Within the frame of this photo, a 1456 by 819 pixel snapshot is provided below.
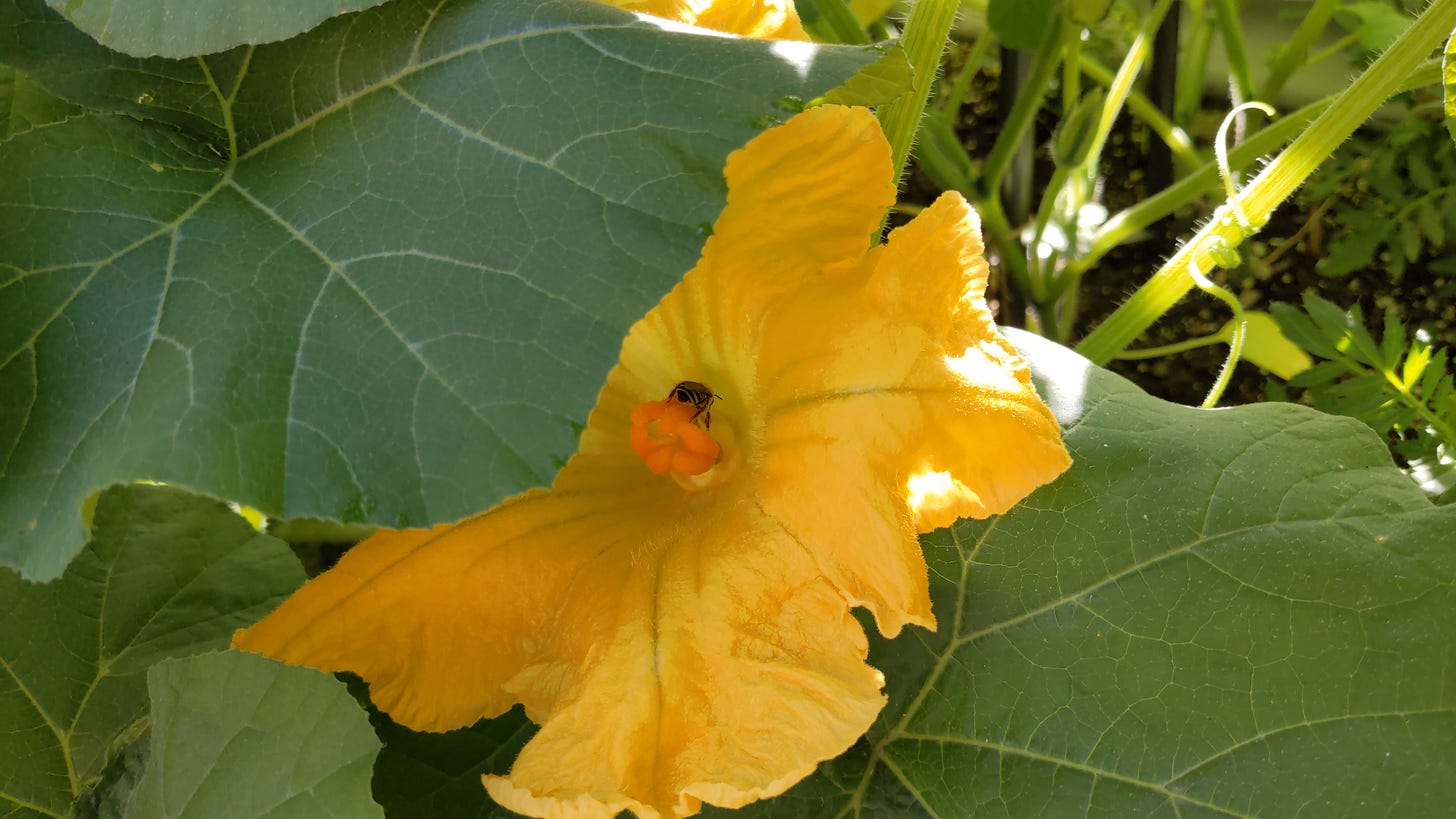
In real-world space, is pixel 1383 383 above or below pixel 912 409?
below

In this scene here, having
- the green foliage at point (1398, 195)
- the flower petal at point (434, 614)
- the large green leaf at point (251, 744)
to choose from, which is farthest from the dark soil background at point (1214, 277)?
the large green leaf at point (251, 744)

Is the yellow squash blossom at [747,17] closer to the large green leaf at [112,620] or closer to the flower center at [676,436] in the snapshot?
the flower center at [676,436]

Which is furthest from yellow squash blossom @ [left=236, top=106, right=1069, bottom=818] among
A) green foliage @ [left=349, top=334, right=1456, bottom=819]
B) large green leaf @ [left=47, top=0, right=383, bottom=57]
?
large green leaf @ [left=47, top=0, right=383, bottom=57]

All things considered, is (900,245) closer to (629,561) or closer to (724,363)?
(724,363)

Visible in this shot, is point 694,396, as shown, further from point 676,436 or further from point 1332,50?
point 1332,50

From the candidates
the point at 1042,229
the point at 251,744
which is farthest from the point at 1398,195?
the point at 251,744

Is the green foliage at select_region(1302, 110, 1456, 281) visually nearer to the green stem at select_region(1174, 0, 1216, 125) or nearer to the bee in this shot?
the green stem at select_region(1174, 0, 1216, 125)
